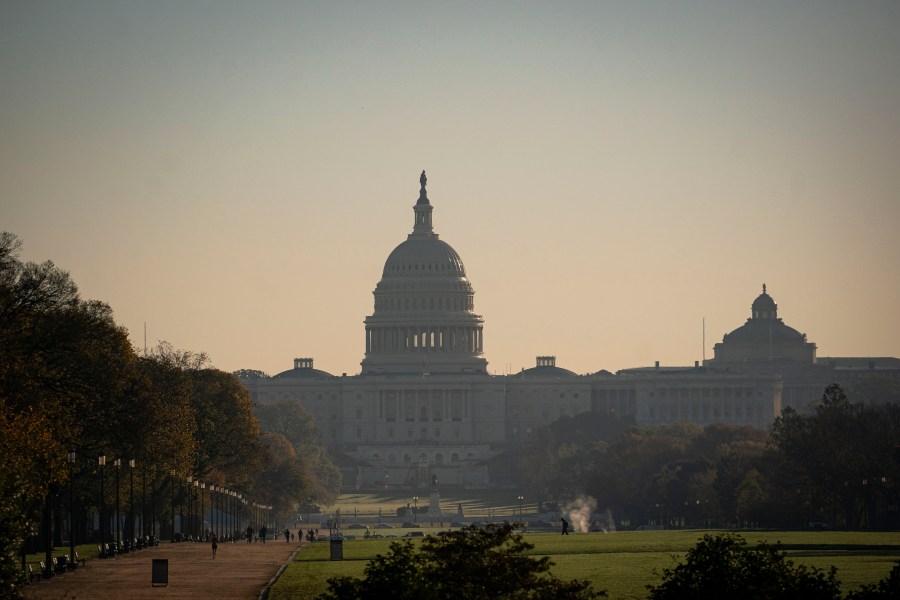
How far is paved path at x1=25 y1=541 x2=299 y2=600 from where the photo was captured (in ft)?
221

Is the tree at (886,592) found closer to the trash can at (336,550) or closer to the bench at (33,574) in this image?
the bench at (33,574)

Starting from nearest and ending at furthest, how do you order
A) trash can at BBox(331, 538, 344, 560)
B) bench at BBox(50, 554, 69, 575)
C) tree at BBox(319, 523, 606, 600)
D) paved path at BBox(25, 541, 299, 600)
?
tree at BBox(319, 523, 606, 600) → paved path at BBox(25, 541, 299, 600) → bench at BBox(50, 554, 69, 575) → trash can at BBox(331, 538, 344, 560)

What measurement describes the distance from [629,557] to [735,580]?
39.0 metres

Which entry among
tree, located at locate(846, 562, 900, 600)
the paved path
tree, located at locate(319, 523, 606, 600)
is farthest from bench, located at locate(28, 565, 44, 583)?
tree, located at locate(846, 562, 900, 600)

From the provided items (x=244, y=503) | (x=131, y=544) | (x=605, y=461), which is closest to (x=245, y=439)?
(x=244, y=503)

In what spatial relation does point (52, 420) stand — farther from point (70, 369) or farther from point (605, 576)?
point (605, 576)

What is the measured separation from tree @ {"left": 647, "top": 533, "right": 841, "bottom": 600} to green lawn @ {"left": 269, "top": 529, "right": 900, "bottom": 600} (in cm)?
1269

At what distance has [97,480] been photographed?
10544 cm

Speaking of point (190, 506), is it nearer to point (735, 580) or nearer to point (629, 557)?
point (629, 557)

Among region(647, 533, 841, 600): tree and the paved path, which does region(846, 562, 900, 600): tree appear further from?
the paved path

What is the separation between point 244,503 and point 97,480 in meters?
52.7

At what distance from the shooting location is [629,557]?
286 feet

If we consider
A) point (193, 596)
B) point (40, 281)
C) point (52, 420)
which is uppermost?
point (40, 281)

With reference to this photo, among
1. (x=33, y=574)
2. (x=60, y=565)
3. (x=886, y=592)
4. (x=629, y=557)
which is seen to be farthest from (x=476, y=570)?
(x=629, y=557)
